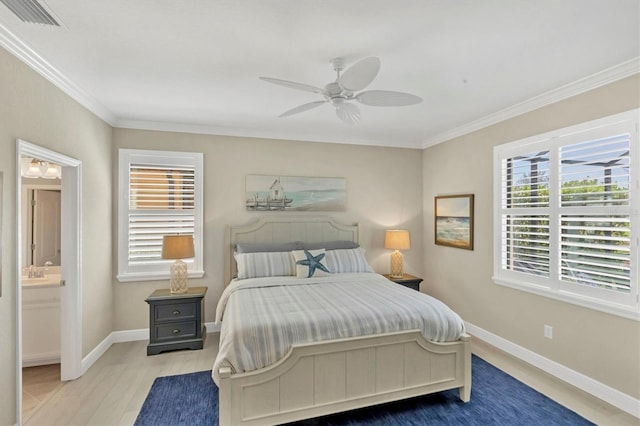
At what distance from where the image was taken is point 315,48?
2.13m

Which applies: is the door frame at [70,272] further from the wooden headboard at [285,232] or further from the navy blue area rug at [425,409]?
the wooden headboard at [285,232]

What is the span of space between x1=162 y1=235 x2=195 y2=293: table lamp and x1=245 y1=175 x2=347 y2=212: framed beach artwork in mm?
968

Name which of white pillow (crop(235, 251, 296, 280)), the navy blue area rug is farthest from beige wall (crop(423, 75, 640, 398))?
white pillow (crop(235, 251, 296, 280))

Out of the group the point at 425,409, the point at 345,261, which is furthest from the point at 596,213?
the point at 345,261

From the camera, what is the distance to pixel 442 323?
251cm

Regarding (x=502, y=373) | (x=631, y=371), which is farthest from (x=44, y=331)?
(x=631, y=371)

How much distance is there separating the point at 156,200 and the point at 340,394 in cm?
311

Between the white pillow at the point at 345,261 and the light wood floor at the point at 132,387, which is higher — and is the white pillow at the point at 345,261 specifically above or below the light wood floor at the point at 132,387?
above

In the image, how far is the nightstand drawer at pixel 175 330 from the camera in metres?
3.40

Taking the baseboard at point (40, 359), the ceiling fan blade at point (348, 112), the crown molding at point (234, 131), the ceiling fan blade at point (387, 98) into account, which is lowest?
the baseboard at point (40, 359)

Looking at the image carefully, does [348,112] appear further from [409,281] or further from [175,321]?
[175,321]

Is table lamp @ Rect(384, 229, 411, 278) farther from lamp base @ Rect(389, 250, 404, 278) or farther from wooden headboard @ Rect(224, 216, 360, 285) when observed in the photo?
wooden headboard @ Rect(224, 216, 360, 285)

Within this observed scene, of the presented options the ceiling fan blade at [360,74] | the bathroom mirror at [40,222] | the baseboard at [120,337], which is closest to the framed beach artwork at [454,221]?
the ceiling fan blade at [360,74]

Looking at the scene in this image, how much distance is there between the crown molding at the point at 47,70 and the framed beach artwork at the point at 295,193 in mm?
1802
